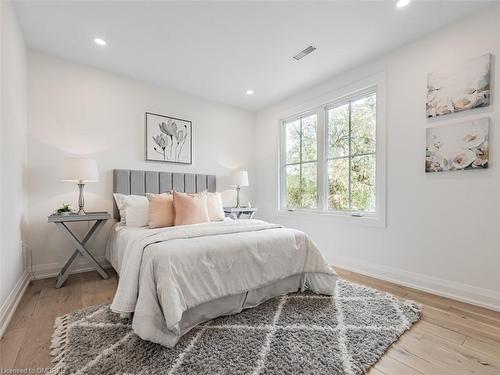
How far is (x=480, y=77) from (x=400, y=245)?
5.54ft

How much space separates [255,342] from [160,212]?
65.7 inches

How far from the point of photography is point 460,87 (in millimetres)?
2211

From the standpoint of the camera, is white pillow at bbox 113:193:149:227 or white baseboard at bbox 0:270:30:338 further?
white pillow at bbox 113:193:149:227

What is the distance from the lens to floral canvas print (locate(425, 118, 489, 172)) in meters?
2.08

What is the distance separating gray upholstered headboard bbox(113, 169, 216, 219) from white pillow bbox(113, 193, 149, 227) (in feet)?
1.07

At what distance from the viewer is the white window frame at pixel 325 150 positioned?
2.80m

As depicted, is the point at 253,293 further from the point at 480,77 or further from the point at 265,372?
the point at 480,77

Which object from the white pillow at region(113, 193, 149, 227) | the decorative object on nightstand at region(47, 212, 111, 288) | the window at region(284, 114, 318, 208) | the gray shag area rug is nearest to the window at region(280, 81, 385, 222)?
the window at region(284, 114, 318, 208)

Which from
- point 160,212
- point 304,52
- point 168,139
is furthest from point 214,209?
point 304,52

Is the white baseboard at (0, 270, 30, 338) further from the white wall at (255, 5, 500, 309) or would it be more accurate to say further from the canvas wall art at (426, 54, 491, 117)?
the canvas wall art at (426, 54, 491, 117)

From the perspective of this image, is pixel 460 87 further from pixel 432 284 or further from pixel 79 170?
pixel 79 170

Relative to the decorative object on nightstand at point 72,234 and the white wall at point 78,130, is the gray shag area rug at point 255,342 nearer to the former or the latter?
the decorative object on nightstand at point 72,234

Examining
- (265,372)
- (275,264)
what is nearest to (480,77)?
(275,264)

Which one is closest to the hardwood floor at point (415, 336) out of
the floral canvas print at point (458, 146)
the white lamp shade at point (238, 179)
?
the floral canvas print at point (458, 146)
